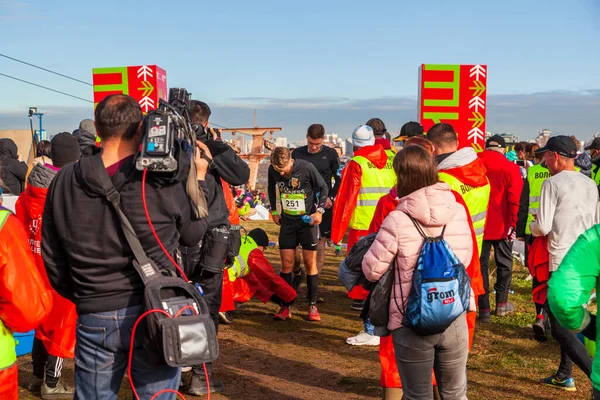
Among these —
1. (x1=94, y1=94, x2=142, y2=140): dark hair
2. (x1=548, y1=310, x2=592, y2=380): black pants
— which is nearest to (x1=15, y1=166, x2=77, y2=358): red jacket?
(x1=94, y1=94, x2=142, y2=140): dark hair

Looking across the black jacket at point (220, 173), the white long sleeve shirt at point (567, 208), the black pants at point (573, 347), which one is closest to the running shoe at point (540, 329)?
the white long sleeve shirt at point (567, 208)

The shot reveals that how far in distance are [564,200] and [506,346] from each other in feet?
6.61

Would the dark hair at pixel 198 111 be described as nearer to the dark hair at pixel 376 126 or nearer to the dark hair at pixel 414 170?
the dark hair at pixel 414 170

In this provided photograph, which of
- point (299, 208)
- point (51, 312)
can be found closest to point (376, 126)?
point (299, 208)

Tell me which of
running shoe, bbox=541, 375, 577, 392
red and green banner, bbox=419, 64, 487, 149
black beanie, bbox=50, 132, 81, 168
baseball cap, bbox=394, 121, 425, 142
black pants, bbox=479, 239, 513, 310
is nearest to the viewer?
black beanie, bbox=50, 132, 81, 168

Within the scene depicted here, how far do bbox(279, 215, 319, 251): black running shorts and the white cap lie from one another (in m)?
1.21

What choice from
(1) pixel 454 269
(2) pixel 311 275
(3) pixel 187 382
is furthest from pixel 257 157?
(1) pixel 454 269

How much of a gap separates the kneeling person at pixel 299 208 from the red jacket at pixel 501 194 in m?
2.03

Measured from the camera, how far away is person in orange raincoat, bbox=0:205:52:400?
273cm

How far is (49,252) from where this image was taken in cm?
302

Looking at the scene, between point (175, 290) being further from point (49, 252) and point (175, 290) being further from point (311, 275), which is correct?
point (311, 275)

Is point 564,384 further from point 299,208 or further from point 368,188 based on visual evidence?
point 299,208

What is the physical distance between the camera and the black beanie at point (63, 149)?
5340 millimetres

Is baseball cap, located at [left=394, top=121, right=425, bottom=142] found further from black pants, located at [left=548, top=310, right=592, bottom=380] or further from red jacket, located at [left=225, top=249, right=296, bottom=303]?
black pants, located at [left=548, top=310, right=592, bottom=380]
